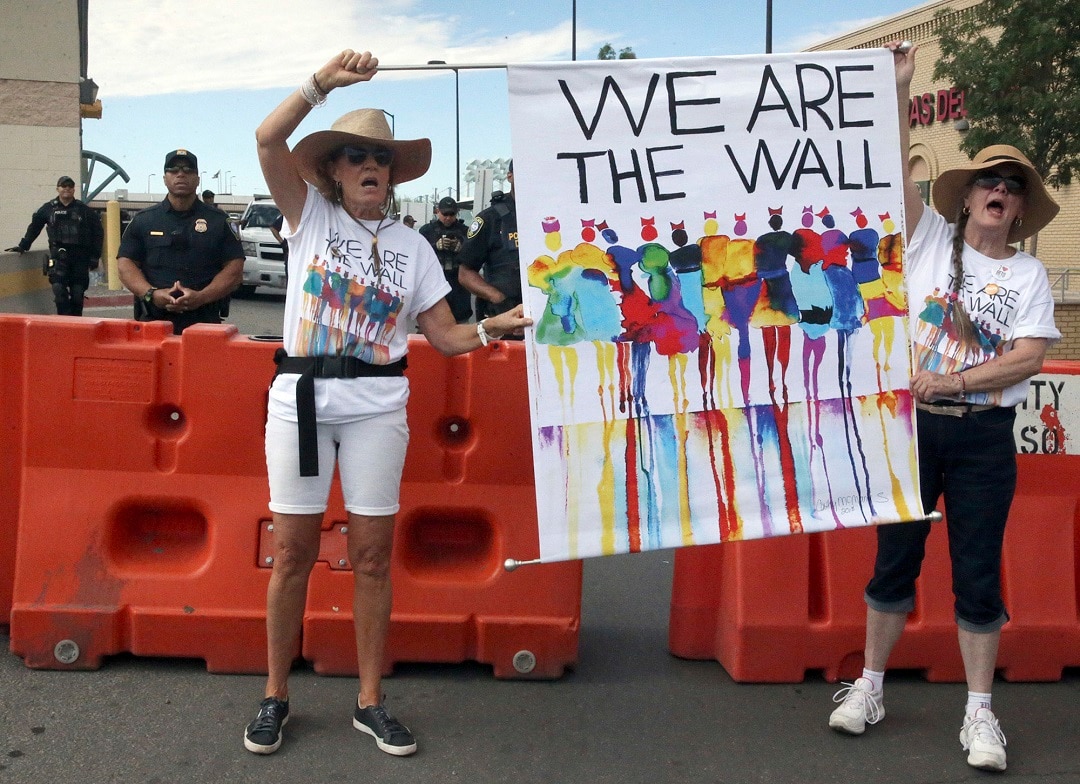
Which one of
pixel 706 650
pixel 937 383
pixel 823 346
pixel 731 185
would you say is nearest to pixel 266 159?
pixel 731 185

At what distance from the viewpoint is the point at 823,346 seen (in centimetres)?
→ 383

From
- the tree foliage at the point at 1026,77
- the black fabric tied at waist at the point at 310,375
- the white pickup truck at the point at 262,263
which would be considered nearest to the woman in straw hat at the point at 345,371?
the black fabric tied at waist at the point at 310,375

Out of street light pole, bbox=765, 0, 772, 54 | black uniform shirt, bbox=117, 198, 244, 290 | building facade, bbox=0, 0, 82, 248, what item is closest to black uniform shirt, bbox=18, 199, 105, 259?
black uniform shirt, bbox=117, 198, 244, 290

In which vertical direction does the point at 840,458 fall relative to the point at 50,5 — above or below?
below

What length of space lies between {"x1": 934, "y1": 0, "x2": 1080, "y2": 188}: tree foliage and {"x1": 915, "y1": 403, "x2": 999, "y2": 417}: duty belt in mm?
13742

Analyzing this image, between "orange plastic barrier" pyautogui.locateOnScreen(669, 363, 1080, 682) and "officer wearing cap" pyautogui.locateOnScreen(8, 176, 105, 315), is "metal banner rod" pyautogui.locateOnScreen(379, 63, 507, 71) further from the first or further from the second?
"officer wearing cap" pyautogui.locateOnScreen(8, 176, 105, 315)

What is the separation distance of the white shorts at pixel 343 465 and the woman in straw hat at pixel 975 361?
1720 mm

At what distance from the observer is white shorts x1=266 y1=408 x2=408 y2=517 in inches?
148

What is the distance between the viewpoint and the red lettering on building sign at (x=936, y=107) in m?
28.8

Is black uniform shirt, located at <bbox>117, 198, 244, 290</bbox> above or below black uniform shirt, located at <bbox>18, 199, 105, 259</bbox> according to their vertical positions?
below

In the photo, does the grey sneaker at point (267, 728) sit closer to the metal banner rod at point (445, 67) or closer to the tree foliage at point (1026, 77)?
the metal banner rod at point (445, 67)

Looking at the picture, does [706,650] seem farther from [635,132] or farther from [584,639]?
[635,132]

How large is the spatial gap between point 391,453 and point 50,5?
2403cm

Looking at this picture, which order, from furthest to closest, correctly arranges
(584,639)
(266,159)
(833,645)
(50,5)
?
1. (50,5)
2. (584,639)
3. (833,645)
4. (266,159)
